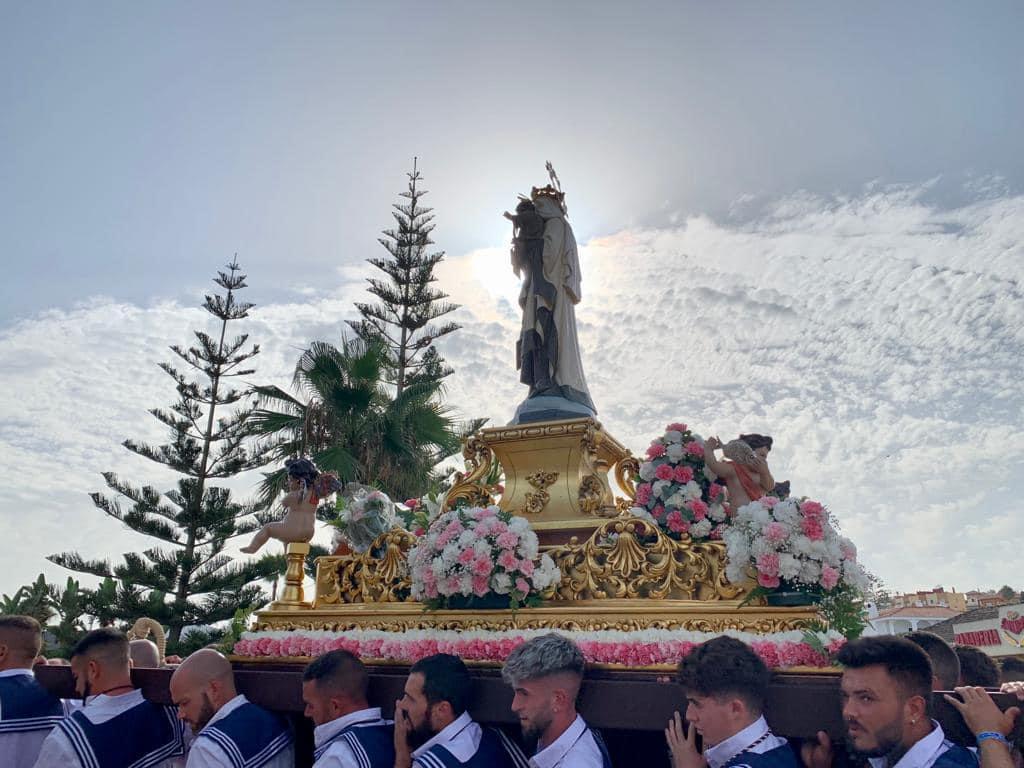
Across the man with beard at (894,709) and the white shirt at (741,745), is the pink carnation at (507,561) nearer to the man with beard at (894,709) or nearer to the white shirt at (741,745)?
the white shirt at (741,745)

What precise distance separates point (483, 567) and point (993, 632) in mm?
14144

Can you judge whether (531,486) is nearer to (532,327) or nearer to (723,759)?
(532,327)

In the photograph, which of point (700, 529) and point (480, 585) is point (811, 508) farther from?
point (480, 585)

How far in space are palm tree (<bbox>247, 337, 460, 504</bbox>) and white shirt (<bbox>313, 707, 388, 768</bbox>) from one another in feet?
39.2

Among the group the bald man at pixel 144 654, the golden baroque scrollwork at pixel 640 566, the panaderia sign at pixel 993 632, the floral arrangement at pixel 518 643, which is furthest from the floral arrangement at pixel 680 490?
the panaderia sign at pixel 993 632

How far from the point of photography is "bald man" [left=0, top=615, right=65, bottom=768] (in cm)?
435

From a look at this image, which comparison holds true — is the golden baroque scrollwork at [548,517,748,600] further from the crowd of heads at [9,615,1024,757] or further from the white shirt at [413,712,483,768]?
the white shirt at [413,712,483,768]

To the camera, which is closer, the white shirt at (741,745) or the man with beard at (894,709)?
the man with beard at (894,709)

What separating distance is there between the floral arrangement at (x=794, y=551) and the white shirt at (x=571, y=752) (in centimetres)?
127

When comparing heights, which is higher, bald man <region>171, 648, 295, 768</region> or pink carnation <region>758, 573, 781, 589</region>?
pink carnation <region>758, 573, 781, 589</region>

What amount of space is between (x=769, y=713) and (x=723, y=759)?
391 millimetres

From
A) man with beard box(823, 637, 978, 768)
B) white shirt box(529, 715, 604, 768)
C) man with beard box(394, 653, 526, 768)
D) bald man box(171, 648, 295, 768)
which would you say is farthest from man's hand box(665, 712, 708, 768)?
bald man box(171, 648, 295, 768)

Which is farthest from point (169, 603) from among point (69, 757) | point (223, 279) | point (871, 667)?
point (871, 667)

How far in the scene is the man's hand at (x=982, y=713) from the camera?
2.56m
